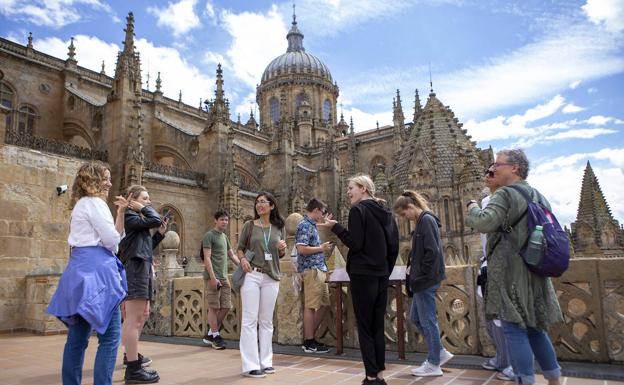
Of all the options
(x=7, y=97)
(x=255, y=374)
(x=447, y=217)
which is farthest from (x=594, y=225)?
(x=7, y=97)

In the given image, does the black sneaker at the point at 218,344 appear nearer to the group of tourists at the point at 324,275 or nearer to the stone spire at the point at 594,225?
the group of tourists at the point at 324,275

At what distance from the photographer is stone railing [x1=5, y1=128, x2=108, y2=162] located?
14703 millimetres

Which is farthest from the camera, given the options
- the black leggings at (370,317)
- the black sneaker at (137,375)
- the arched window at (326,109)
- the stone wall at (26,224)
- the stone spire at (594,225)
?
the arched window at (326,109)

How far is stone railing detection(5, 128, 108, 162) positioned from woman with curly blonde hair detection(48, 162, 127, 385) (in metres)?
A: 13.4

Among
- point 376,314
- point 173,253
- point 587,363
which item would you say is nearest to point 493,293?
point 376,314

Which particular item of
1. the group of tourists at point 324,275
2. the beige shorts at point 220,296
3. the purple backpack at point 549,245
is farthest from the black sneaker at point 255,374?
the purple backpack at point 549,245

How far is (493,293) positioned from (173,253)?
719 centimetres

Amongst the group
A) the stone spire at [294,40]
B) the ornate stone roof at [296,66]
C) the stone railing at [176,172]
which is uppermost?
the stone spire at [294,40]

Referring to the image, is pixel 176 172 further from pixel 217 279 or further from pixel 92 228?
pixel 92 228

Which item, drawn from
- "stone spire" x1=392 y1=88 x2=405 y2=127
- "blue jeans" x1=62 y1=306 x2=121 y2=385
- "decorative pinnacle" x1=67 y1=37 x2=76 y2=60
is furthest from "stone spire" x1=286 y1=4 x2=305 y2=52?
"blue jeans" x1=62 y1=306 x2=121 y2=385

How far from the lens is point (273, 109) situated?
4941 cm

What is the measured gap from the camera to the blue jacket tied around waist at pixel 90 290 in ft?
10.1

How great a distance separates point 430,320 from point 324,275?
1.68m

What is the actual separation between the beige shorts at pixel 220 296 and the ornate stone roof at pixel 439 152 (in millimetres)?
14774
